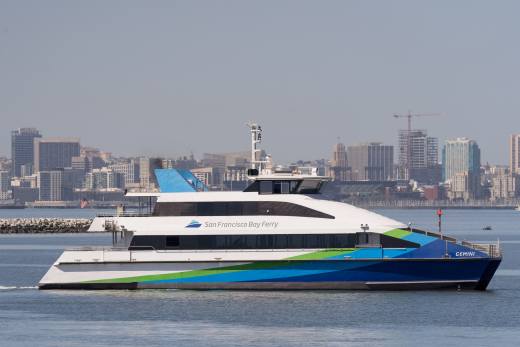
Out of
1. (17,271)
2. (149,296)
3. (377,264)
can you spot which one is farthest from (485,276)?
(17,271)

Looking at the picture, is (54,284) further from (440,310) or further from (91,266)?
(440,310)

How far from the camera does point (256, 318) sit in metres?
38.8

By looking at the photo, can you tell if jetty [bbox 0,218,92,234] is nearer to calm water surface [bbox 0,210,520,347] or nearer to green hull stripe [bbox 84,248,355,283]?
calm water surface [bbox 0,210,520,347]

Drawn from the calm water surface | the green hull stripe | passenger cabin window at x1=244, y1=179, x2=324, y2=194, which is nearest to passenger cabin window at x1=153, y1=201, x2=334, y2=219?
passenger cabin window at x1=244, y1=179, x2=324, y2=194

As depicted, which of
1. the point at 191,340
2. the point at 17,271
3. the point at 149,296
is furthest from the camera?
the point at 17,271

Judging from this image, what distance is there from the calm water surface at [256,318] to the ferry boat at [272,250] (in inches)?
17.9

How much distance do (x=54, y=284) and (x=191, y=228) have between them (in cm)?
507

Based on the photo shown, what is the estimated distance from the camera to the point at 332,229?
43344 mm

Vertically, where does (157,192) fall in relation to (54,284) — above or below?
above

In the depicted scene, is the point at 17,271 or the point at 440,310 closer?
the point at 440,310

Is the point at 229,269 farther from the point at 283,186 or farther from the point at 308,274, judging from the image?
the point at 283,186

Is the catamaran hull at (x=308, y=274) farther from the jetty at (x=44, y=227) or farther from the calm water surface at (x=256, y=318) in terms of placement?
the jetty at (x=44, y=227)

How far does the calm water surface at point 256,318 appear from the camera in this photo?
35.5 m

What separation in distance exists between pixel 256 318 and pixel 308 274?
506 cm
